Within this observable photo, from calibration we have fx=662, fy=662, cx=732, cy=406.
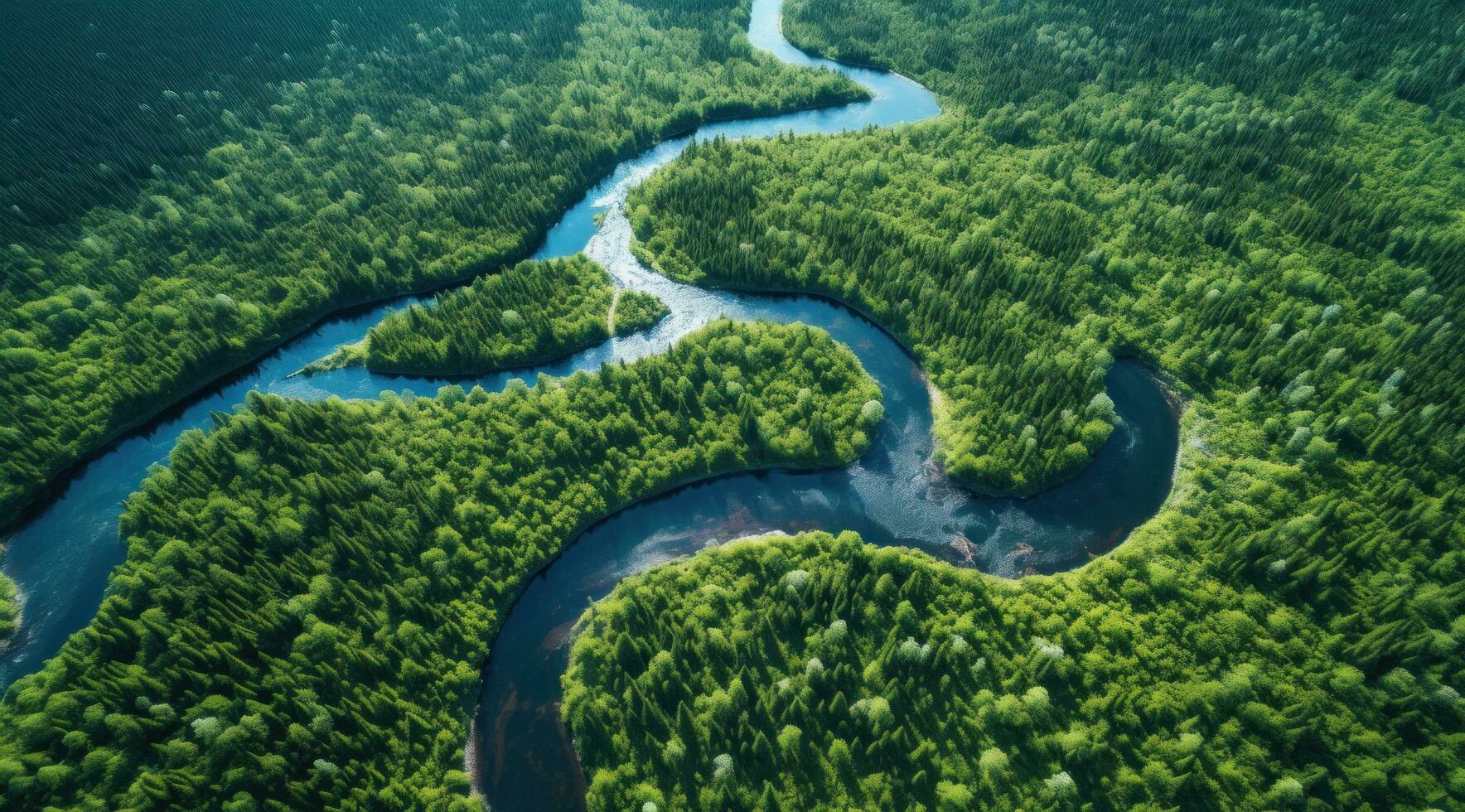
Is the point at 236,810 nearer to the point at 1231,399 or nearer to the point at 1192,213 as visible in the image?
the point at 1231,399

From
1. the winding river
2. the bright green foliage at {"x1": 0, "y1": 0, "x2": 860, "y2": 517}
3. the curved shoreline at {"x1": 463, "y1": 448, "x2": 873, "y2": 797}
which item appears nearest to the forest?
the winding river

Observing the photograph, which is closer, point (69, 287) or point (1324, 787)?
point (1324, 787)

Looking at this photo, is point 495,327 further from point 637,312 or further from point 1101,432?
point 1101,432

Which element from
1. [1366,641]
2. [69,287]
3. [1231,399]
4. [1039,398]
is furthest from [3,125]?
[1366,641]

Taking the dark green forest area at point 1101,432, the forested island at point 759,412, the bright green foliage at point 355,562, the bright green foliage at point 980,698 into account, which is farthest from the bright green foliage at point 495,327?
the bright green foliage at point 980,698

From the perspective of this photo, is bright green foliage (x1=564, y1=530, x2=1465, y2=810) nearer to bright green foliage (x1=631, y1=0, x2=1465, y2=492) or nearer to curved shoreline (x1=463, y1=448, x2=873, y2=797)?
curved shoreline (x1=463, y1=448, x2=873, y2=797)

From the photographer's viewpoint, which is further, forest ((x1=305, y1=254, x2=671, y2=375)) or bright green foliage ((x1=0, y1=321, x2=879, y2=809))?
forest ((x1=305, y1=254, x2=671, y2=375))
